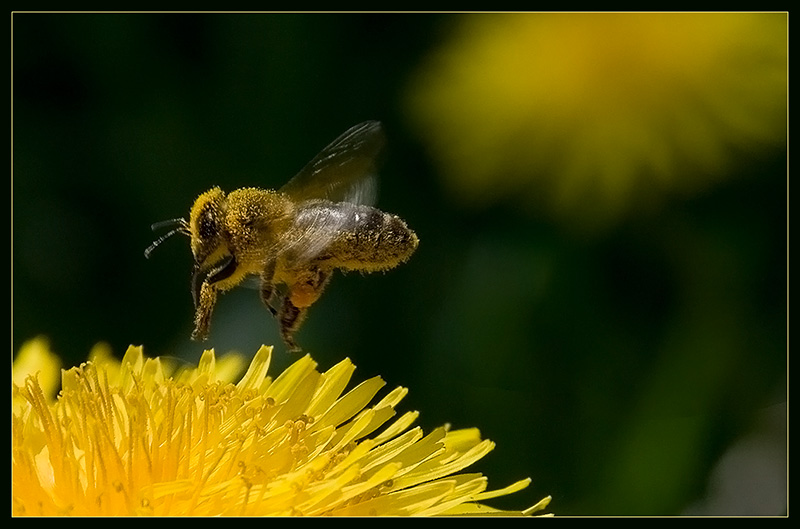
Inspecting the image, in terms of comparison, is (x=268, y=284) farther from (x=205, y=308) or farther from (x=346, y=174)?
(x=346, y=174)

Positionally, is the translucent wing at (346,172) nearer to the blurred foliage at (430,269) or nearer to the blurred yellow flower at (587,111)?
the blurred foliage at (430,269)

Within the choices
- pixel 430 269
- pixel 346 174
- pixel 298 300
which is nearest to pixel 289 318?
pixel 298 300

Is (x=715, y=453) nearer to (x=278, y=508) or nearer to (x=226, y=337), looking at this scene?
(x=226, y=337)

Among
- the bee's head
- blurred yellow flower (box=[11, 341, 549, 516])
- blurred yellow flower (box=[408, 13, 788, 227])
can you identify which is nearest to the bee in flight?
the bee's head

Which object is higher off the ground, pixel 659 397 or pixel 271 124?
pixel 271 124

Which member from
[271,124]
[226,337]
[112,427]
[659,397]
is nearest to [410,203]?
[271,124]

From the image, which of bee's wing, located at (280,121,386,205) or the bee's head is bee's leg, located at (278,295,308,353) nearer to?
the bee's head
